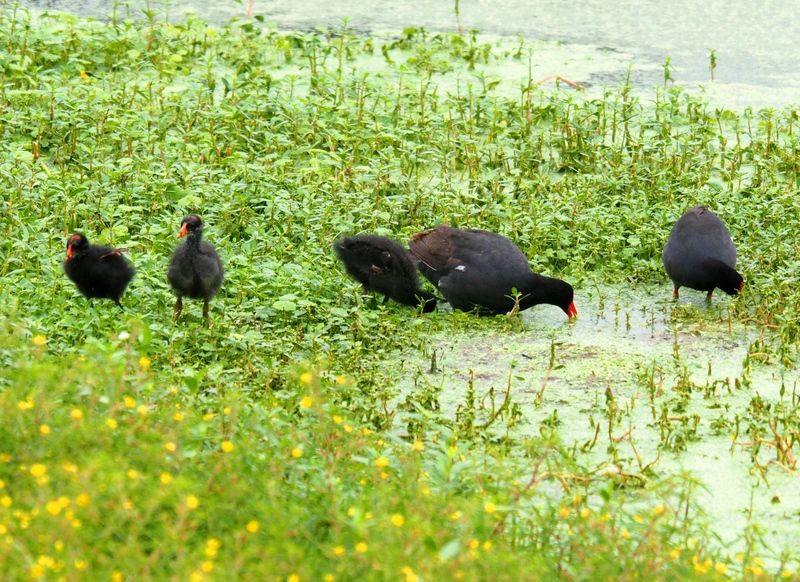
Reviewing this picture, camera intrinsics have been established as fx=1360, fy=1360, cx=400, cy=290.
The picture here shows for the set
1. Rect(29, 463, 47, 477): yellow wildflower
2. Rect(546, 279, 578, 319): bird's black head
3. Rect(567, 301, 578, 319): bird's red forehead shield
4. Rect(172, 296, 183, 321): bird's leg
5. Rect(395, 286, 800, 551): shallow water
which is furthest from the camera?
Rect(567, 301, 578, 319): bird's red forehead shield

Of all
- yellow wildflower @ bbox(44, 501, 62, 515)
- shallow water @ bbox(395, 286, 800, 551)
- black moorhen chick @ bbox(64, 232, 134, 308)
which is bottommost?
shallow water @ bbox(395, 286, 800, 551)

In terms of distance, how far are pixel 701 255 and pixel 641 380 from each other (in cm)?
144

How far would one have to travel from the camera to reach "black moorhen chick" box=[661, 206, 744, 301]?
8438mm

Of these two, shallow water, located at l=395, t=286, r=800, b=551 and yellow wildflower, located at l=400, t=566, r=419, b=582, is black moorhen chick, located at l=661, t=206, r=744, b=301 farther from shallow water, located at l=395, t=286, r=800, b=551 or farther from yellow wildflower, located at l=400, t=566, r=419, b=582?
yellow wildflower, located at l=400, t=566, r=419, b=582

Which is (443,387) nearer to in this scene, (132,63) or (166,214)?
(166,214)

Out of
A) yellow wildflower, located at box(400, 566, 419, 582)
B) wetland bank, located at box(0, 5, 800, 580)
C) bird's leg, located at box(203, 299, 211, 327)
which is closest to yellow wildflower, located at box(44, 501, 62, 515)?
wetland bank, located at box(0, 5, 800, 580)

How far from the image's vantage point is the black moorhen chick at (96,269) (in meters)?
7.54

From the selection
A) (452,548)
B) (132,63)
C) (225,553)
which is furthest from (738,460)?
(132,63)

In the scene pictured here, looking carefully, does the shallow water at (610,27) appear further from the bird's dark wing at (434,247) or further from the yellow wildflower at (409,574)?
the yellow wildflower at (409,574)

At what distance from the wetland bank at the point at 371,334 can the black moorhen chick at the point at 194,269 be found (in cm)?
22

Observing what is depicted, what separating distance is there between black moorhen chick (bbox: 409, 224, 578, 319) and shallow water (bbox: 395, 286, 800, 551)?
0.58 ft

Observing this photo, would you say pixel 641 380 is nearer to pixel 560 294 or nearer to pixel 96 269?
pixel 560 294

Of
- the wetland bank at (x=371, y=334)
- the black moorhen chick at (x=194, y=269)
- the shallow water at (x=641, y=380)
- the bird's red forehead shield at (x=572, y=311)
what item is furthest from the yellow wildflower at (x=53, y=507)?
the bird's red forehead shield at (x=572, y=311)

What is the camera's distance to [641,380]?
730 centimetres
